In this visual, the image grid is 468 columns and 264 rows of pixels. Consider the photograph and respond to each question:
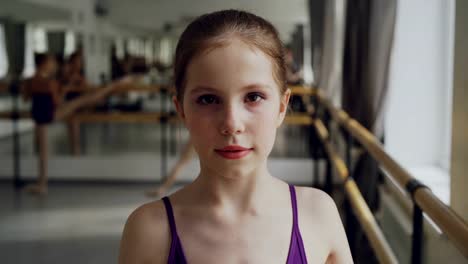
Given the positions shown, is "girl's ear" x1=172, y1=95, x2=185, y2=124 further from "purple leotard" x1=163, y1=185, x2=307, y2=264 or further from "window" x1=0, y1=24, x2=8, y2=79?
"window" x1=0, y1=24, x2=8, y2=79

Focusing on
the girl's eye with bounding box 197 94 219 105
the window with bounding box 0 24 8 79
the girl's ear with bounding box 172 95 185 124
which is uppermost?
the window with bounding box 0 24 8 79

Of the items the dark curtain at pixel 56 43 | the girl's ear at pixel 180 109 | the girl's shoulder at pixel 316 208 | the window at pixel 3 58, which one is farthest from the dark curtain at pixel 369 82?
the dark curtain at pixel 56 43

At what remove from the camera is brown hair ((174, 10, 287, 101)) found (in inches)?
38.0

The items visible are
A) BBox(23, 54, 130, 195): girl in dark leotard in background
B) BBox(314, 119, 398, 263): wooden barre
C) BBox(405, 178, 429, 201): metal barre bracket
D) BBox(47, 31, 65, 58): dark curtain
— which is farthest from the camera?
BBox(47, 31, 65, 58): dark curtain

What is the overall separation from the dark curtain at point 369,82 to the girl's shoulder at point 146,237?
104 inches

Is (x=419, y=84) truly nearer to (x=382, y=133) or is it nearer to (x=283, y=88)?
(x=382, y=133)

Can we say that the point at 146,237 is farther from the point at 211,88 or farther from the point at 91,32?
the point at 91,32

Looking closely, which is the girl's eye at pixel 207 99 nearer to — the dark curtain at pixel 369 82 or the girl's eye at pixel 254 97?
the girl's eye at pixel 254 97

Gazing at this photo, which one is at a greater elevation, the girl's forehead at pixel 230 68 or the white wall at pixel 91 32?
the white wall at pixel 91 32

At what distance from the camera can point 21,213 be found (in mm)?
5051

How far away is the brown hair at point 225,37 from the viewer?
965mm

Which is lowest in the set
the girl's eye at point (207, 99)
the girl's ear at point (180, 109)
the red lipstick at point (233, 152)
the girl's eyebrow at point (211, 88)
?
the red lipstick at point (233, 152)

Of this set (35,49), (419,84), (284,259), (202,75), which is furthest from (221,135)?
(35,49)

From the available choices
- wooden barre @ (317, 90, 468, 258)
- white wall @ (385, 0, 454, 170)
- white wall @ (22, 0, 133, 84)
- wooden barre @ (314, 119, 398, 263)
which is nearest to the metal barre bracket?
wooden barre @ (317, 90, 468, 258)
